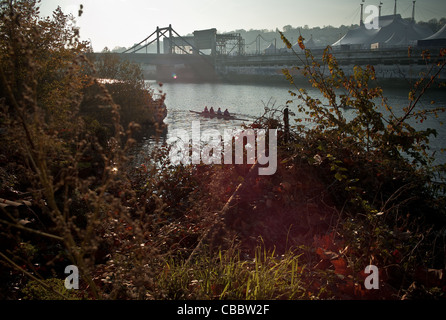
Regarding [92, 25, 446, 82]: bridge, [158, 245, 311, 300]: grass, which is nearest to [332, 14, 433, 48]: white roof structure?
[92, 25, 446, 82]: bridge

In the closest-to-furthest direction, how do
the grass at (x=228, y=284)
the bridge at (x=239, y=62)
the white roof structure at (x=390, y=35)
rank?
the grass at (x=228, y=284), the bridge at (x=239, y=62), the white roof structure at (x=390, y=35)

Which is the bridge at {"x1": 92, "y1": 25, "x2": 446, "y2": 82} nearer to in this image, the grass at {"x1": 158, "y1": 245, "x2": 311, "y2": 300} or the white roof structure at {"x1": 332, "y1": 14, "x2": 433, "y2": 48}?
the white roof structure at {"x1": 332, "y1": 14, "x2": 433, "y2": 48}

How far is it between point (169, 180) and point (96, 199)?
635cm

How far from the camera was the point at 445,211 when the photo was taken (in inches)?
234

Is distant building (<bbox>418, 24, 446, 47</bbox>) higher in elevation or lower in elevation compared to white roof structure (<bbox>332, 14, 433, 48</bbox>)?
lower

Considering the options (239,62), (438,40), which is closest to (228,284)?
(438,40)

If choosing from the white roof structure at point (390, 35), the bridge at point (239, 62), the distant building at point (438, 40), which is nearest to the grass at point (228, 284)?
the bridge at point (239, 62)

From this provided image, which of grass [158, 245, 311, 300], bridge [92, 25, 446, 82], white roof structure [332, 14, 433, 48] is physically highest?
white roof structure [332, 14, 433, 48]

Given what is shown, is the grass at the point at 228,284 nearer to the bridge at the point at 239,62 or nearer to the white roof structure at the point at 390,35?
the bridge at the point at 239,62

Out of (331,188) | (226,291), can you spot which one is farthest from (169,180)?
(226,291)

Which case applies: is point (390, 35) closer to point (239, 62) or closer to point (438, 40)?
point (438, 40)

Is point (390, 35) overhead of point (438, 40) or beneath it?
overhead

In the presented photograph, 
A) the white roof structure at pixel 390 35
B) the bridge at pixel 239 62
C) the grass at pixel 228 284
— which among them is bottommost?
the grass at pixel 228 284
